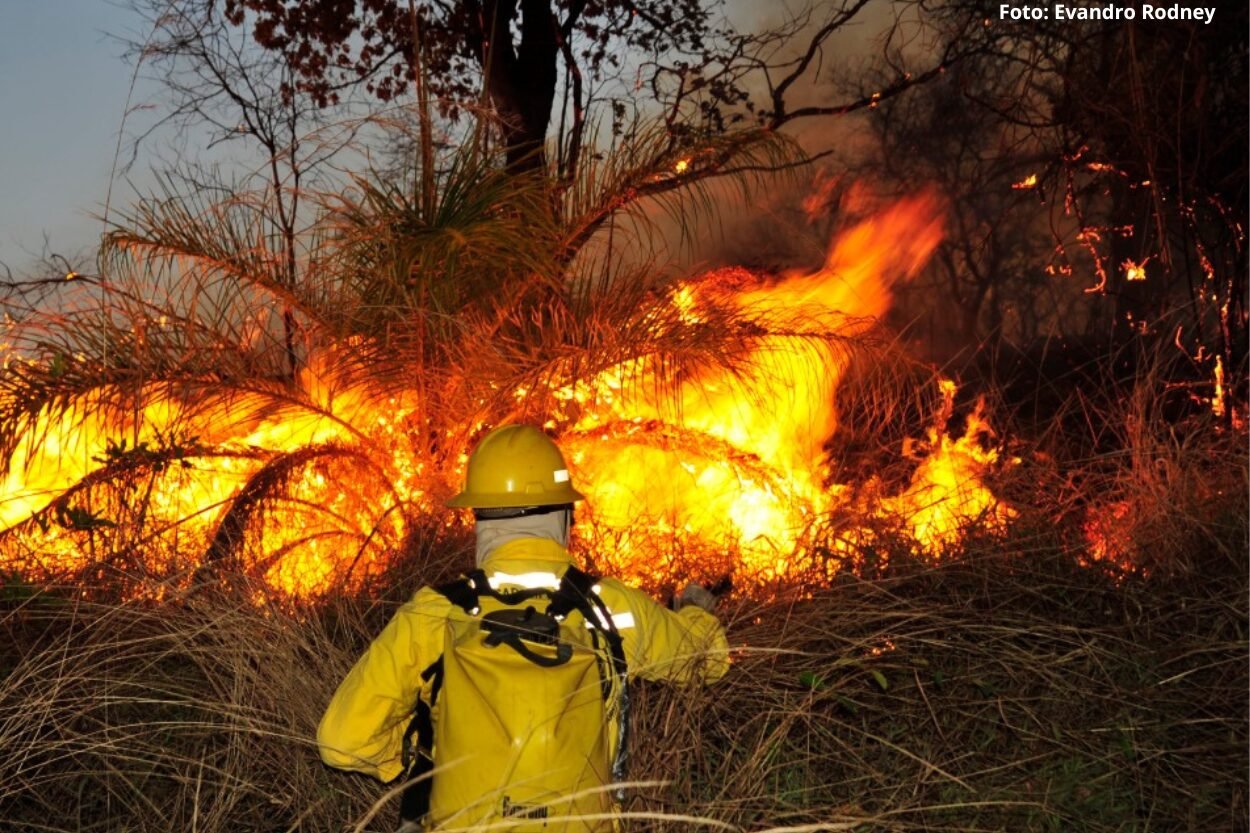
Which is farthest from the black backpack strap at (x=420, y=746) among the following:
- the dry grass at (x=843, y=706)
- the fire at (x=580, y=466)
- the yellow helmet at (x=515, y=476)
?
the fire at (x=580, y=466)

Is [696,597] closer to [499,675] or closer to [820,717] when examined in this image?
[499,675]

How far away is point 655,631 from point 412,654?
0.66m

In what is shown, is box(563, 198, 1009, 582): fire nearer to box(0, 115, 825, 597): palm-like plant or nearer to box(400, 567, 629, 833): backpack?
box(0, 115, 825, 597): palm-like plant

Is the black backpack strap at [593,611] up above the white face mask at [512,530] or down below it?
below

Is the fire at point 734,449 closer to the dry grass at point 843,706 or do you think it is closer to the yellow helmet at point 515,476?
the dry grass at point 843,706

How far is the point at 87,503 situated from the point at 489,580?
13.4ft

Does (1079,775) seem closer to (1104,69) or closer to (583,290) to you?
(583,290)

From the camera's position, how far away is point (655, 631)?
3.68 m

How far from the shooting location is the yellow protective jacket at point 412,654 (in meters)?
3.48

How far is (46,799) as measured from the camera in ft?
17.2

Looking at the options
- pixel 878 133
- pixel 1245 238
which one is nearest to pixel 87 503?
pixel 1245 238

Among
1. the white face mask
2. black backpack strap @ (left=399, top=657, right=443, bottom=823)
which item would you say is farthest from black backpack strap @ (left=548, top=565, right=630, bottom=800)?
black backpack strap @ (left=399, top=657, right=443, bottom=823)

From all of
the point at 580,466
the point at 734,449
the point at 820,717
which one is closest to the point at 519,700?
the point at 820,717

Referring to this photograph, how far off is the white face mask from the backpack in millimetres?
181
